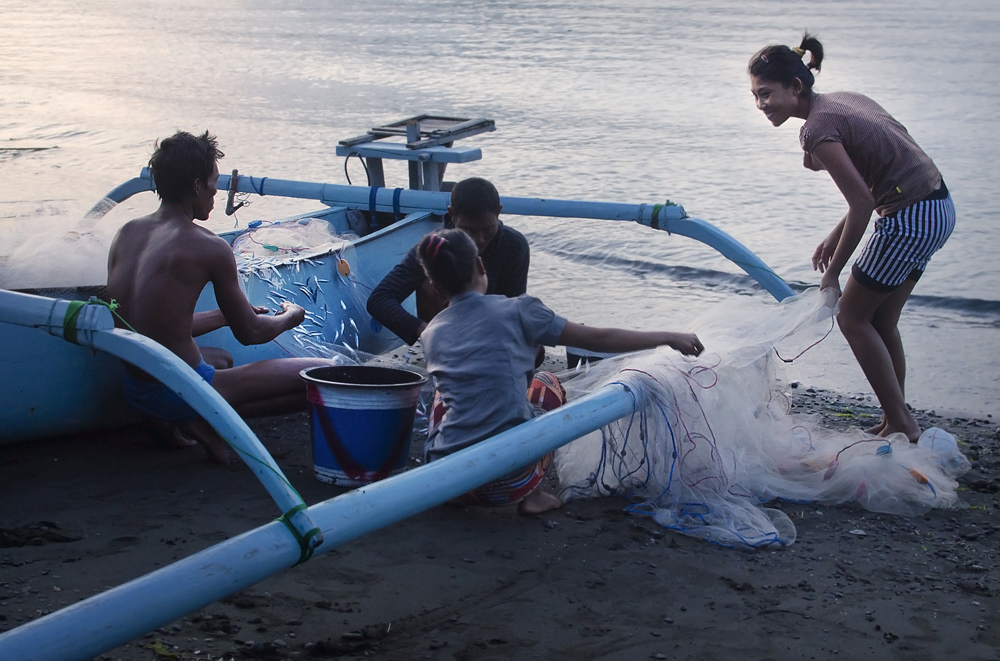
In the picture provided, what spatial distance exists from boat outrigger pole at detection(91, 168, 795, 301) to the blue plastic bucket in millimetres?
1873

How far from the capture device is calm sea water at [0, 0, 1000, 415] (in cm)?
746

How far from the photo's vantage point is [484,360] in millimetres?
3379

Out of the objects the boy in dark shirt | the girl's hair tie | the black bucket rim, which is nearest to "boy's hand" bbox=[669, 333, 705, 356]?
the girl's hair tie

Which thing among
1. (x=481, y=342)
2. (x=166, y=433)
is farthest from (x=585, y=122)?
(x=481, y=342)

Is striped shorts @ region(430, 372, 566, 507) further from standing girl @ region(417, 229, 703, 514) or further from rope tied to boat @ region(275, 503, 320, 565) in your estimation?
rope tied to boat @ region(275, 503, 320, 565)

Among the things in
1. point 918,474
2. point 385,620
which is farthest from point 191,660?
point 918,474

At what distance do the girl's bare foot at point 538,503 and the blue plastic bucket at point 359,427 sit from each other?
1.70 ft

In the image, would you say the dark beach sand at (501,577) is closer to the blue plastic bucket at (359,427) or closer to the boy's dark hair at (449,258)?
the blue plastic bucket at (359,427)

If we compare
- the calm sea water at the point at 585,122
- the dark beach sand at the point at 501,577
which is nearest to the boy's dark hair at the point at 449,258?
the dark beach sand at the point at 501,577

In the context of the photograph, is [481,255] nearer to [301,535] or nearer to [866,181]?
[866,181]

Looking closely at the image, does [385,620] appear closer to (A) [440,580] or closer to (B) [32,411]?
(A) [440,580]

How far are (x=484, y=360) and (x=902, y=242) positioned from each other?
1.89 m

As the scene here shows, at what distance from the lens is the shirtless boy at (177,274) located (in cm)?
361

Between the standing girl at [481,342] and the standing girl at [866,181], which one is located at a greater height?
the standing girl at [866,181]
